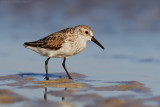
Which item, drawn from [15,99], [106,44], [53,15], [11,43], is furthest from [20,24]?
[15,99]

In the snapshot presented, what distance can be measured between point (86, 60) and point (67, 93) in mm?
4272

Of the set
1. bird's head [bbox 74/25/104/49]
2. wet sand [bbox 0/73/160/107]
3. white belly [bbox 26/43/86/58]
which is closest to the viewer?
wet sand [bbox 0/73/160/107]

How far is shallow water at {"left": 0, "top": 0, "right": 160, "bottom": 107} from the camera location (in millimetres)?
7504

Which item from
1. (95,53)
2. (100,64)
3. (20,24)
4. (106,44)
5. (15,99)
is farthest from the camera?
(20,24)

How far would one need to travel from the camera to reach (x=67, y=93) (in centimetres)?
786

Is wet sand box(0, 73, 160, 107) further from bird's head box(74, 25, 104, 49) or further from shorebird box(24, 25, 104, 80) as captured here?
bird's head box(74, 25, 104, 49)

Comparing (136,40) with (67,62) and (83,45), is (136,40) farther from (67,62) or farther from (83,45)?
(83,45)

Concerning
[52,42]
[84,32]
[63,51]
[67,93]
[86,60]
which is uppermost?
[84,32]

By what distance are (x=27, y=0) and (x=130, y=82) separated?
899 cm

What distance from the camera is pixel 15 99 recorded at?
283 inches

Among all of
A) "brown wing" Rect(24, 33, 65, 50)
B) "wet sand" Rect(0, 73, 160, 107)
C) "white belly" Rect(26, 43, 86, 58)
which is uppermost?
"brown wing" Rect(24, 33, 65, 50)

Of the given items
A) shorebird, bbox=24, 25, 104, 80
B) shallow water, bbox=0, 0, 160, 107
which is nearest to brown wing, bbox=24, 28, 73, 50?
shorebird, bbox=24, 25, 104, 80

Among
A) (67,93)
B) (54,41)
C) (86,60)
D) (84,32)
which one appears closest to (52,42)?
(54,41)

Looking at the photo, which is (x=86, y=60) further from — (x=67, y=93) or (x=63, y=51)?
(x=67, y=93)
